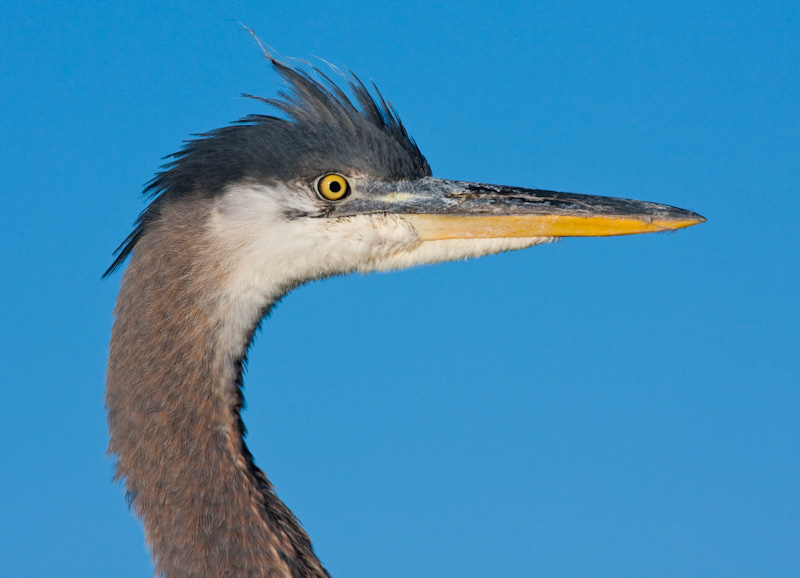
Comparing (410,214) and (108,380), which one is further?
(410,214)

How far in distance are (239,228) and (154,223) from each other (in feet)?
1.18

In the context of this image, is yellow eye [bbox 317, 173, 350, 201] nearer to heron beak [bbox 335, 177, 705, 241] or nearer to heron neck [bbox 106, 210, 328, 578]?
heron beak [bbox 335, 177, 705, 241]

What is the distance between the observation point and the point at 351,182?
3.73 m

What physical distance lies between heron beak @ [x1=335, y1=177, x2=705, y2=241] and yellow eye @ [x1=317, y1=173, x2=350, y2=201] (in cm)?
6

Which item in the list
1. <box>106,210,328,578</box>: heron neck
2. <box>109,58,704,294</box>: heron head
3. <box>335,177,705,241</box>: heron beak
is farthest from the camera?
<box>335,177,705,241</box>: heron beak

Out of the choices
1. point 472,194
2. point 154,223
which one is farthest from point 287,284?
point 472,194

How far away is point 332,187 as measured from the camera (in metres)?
3.68

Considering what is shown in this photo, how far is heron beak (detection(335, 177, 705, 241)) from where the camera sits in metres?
3.76

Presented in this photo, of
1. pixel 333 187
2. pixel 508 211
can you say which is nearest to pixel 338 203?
pixel 333 187

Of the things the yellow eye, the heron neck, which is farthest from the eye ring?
the heron neck

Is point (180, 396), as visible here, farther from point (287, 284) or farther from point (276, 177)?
point (276, 177)

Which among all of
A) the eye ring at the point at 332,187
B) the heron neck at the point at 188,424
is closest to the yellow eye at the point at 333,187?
the eye ring at the point at 332,187

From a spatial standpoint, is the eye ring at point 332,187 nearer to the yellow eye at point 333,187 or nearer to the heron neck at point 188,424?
the yellow eye at point 333,187

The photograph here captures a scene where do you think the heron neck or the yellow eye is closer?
the heron neck
